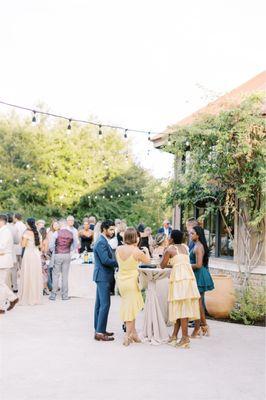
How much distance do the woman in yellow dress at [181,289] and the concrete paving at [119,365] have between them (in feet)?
1.32

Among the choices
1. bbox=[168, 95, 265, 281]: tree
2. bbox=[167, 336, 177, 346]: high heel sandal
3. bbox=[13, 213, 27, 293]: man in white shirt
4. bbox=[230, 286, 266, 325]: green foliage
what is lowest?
bbox=[167, 336, 177, 346]: high heel sandal

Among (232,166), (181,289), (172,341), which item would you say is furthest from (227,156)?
Result: (172,341)

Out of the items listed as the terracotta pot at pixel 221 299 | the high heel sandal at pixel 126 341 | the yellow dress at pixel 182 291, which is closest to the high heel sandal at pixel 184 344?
the yellow dress at pixel 182 291

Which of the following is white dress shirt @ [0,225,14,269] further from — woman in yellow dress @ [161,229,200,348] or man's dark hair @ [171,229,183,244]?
man's dark hair @ [171,229,183,244]

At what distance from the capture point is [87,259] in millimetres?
13289

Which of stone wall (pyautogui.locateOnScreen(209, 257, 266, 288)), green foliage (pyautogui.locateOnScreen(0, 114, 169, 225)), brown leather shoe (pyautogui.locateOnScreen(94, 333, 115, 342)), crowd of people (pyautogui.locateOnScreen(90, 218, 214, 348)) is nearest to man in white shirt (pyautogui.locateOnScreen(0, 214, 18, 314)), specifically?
crowd of people (pyautogui.locateOnScreen(90, 218, 214, 348))

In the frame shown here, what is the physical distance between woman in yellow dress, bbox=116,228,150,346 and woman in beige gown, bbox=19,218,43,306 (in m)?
3.76

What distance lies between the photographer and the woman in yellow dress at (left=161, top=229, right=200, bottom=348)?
24.6ft

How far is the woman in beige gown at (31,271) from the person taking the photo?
36.0 ft

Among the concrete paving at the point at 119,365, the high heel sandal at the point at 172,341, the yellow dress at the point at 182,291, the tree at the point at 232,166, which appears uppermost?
the tree at the point at 232,166

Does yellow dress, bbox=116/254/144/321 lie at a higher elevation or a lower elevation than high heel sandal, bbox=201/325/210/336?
higher

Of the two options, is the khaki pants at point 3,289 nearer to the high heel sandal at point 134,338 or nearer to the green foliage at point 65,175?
→ the high heel sandal at point 134,338

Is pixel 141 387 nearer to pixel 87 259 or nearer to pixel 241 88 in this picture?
pixel 87 259

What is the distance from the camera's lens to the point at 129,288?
7.64 meters
